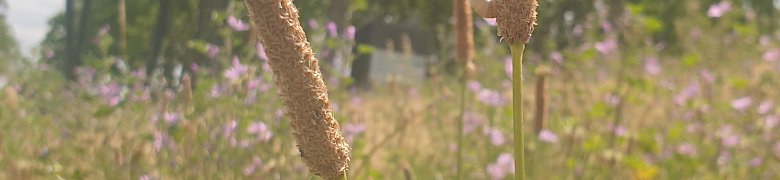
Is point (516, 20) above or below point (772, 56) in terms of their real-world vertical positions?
below

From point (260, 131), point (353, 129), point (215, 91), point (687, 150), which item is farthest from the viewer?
point (687, 150)

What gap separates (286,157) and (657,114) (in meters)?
3.42

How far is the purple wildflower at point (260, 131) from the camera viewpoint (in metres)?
2.53

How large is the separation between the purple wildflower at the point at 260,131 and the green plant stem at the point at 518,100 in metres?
1.72

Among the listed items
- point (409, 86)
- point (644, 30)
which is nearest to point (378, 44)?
point (409, 86)

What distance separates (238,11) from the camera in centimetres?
258

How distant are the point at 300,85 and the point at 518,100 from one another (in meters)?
0.19

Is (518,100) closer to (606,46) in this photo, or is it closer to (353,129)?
(353,129)

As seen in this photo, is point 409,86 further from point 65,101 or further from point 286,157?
point 286,157

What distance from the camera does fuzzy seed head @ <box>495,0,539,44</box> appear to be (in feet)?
2.66

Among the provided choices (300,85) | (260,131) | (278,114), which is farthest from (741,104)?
(300,85)

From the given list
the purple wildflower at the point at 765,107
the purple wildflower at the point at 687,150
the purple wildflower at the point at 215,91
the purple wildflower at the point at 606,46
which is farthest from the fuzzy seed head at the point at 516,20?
the purple wildflower at the point at 606,46

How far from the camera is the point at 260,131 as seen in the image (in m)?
2.54

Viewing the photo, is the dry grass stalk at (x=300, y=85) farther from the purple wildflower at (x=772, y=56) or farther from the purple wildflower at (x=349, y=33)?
the purple wildflower at (x=772, y=56)
